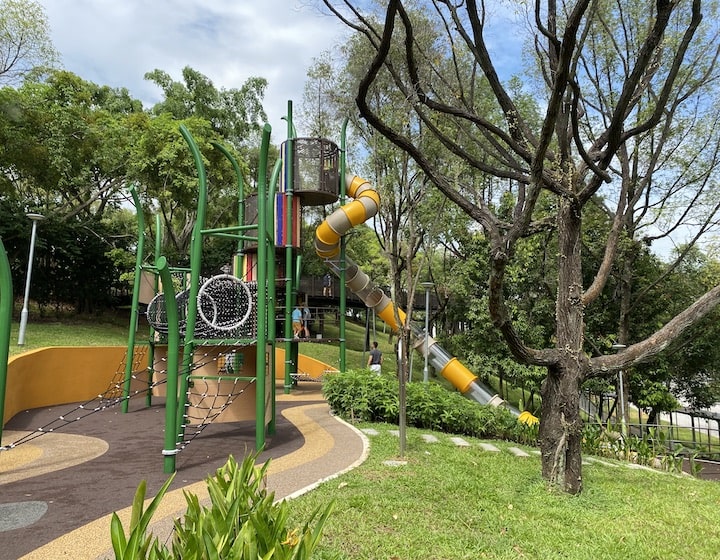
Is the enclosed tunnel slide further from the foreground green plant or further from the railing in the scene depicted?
the foreground green plant

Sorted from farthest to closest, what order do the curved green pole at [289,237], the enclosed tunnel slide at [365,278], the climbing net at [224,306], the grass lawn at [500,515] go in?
the enclosed tunnel slide at [365,278] < the curved green pole at [289,237] < the climbing net at [224,306] < the grass lawn at [500,515]

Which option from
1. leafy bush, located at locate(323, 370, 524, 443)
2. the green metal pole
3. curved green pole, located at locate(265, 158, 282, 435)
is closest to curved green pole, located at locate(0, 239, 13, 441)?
curved green pole, located at locate(265, 158, 282, 435)

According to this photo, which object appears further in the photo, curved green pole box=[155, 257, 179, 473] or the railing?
the railing

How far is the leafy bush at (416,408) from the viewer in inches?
387

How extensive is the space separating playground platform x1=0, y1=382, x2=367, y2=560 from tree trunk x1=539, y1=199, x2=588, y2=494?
92.9 inches

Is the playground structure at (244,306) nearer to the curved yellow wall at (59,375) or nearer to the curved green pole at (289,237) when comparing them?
the curved green pole at (289,237)

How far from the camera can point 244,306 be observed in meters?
8.71

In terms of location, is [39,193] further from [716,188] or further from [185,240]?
[716,188]

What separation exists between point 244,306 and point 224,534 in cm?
670

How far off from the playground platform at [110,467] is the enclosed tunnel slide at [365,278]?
19.7 feet

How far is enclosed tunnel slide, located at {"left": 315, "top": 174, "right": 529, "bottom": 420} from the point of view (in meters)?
14.7

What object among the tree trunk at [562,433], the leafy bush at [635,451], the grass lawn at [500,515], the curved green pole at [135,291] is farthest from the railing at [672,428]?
the curved green pole at [135,291]

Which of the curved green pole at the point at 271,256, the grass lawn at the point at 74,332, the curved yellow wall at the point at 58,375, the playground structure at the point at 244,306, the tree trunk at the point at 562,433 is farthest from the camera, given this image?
the grass lawn at the point at 74,332

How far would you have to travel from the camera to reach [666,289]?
18.1 m
